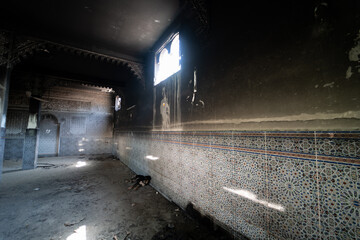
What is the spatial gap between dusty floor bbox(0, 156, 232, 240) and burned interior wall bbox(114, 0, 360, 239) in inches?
21.1

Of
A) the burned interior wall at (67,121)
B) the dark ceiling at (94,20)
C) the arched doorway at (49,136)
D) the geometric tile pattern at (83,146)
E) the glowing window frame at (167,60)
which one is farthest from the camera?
the geometric tile pattern at (83,146)

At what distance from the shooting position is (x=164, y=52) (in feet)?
15.0

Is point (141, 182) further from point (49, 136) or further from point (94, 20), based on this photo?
point (49, 136)

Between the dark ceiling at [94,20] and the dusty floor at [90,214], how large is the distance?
4.33 meters

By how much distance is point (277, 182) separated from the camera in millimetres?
1658

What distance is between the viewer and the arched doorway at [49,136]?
32.4ft

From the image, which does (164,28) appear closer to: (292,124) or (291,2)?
(291,2)

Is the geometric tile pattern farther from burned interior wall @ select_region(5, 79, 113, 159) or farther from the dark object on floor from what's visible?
the dark object on floor

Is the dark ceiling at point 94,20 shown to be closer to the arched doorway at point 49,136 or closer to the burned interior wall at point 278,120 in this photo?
the burned interior wall at point 278,120

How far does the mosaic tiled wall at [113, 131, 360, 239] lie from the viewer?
125cm

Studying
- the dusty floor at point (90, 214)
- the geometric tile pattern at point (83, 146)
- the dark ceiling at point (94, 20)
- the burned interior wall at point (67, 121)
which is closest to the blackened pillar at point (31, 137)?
the dusty floor at point (90, 214)

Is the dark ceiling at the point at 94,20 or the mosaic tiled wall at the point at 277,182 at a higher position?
the dark ceiling at the point at 94,20

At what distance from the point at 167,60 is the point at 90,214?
4.08 m

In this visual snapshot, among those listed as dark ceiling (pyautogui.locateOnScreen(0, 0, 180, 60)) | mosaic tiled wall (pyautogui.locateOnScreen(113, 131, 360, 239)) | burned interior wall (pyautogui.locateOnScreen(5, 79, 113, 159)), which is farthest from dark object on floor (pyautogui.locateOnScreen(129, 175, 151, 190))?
burned interior wall (pyautogui.locateOnScreen(5, 79, 113, 159))
